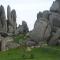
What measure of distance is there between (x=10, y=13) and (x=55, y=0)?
116 feet

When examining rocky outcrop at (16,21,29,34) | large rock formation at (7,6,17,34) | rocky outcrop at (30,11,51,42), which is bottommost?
rocky outcrop at (30,11,51,42)

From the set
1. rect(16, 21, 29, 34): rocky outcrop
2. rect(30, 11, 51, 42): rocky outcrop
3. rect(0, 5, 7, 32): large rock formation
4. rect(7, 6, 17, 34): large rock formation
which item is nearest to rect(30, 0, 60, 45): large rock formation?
rect(30, 11, 51, 42): rocky outcrop

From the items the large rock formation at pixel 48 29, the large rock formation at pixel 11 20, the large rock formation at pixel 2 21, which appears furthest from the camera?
the large rock formation at pixel 11 20

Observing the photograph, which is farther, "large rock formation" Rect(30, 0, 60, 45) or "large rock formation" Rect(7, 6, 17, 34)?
"large rock formation" Rect(7, 6, 17, 34)

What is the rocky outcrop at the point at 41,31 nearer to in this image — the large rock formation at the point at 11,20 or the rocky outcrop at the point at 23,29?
the rocky outcrop at the point at 23,29

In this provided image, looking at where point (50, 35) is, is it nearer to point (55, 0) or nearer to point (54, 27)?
point (54, 27)

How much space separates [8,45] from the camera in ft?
111

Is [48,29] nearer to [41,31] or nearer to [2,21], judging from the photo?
[41,31]

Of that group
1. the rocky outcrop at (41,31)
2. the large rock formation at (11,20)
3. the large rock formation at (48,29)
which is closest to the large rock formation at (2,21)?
the large rock formation at (11,20)

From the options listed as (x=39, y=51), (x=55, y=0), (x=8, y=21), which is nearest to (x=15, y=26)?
(x=8, y=21)

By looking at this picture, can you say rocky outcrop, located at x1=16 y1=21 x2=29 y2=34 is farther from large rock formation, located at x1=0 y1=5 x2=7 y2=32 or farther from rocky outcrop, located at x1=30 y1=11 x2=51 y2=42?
rocky outcrop, located at x1=30 y1=11 x2=51 y2=42

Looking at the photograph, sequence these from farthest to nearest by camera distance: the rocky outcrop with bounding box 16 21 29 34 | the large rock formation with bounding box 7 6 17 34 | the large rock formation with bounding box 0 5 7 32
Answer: the large rock formation with bounding box 7 6 17 34 → the large rock formation with bounding box 0 5 7 32 → the rocky outcrop with bounding box 16 21 29 34

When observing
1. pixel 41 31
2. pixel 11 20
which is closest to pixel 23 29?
pixel 11 20

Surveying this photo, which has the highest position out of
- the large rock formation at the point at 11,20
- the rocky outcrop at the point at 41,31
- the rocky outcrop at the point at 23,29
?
the large rock formation at the point at 11,20
